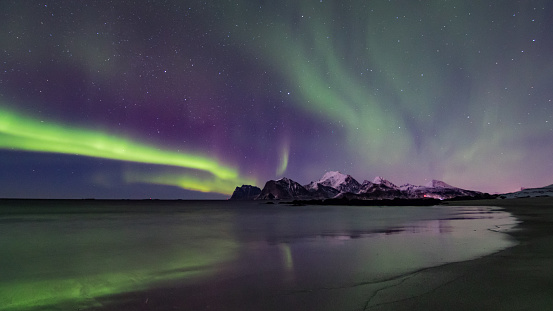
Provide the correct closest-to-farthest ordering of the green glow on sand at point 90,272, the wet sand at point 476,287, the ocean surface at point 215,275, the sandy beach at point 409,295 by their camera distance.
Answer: the wet sand at point 476,287 → the sandy beach at point 409,295 → the ocean surface at point 215,275 → the green glow on sand at point 90,272

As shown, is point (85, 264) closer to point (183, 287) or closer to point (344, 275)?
point (183, 287)

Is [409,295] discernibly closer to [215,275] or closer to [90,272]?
[215,275]

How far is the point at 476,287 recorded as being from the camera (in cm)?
784

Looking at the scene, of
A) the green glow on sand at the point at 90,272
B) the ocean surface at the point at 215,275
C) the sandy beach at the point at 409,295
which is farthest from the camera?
the green glow on sand at the point at 90,272

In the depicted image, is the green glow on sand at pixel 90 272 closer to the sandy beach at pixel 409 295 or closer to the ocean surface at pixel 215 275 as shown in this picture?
the ocean surface at pixel 215 275

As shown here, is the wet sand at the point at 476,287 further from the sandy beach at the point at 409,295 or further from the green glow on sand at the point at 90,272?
the green glow on sand at the point at 90,272

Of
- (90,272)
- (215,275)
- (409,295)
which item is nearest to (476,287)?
(409,295)

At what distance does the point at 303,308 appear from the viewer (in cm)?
669

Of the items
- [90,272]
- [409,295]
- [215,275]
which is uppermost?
[409,295]

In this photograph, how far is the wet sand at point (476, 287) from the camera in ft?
21.4

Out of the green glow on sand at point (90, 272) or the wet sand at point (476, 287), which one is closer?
the wet sand at point (476, 287)

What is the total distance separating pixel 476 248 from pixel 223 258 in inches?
454

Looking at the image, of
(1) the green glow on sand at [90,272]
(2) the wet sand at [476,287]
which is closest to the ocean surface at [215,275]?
(1) the green glow on sand at [90,272]

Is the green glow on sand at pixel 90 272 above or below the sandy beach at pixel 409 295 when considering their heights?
below
